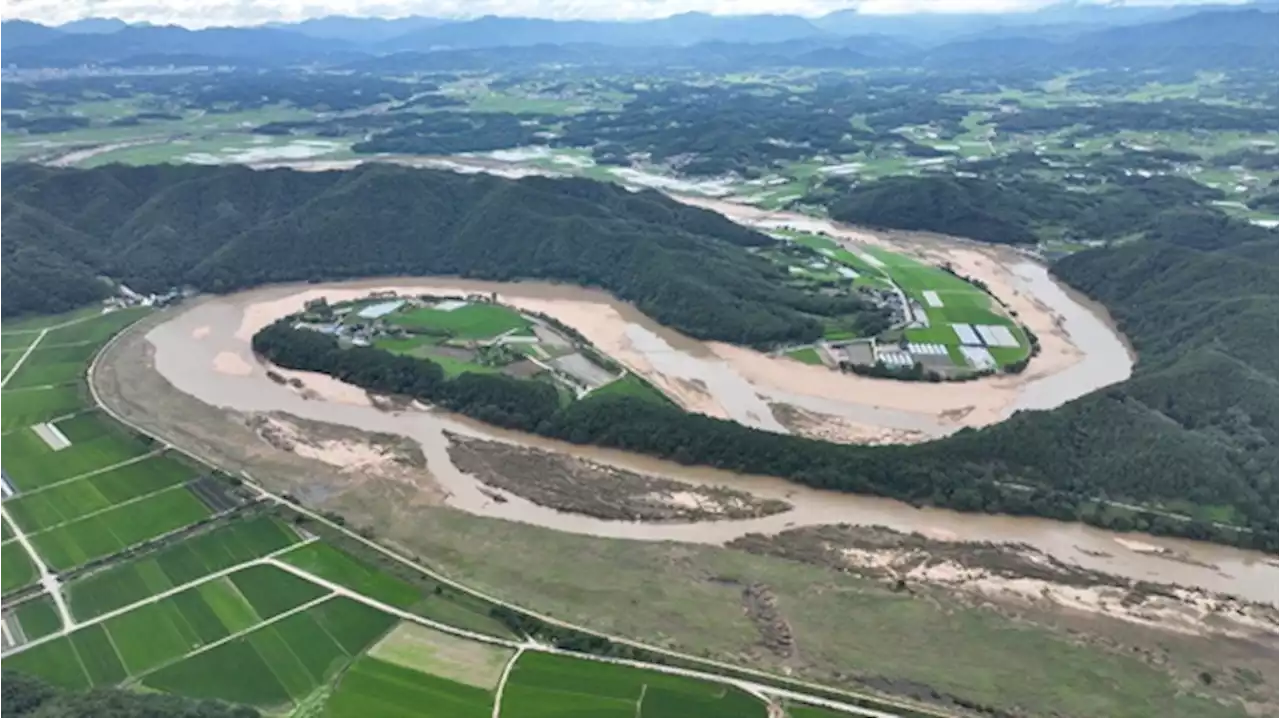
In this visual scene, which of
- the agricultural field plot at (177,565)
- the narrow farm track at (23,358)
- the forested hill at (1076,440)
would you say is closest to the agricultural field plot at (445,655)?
the agricultural field plot at (177,565)

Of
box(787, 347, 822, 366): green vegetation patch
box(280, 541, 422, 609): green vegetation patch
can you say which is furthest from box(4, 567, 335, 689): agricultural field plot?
box(787, 347, 822, 366): green vegetation patch

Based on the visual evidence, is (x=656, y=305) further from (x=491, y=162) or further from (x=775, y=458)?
(x=491, y=162)

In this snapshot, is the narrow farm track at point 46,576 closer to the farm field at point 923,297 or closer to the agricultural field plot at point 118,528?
the agricultural field plot at point 118,528

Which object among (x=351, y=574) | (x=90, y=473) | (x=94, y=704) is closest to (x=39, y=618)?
(x=94, y=704)

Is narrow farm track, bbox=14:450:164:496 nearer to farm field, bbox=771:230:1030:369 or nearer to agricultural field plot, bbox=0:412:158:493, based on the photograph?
agricultural field plot, bbox=0:412:158:493

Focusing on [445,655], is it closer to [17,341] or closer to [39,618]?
[39,618]
